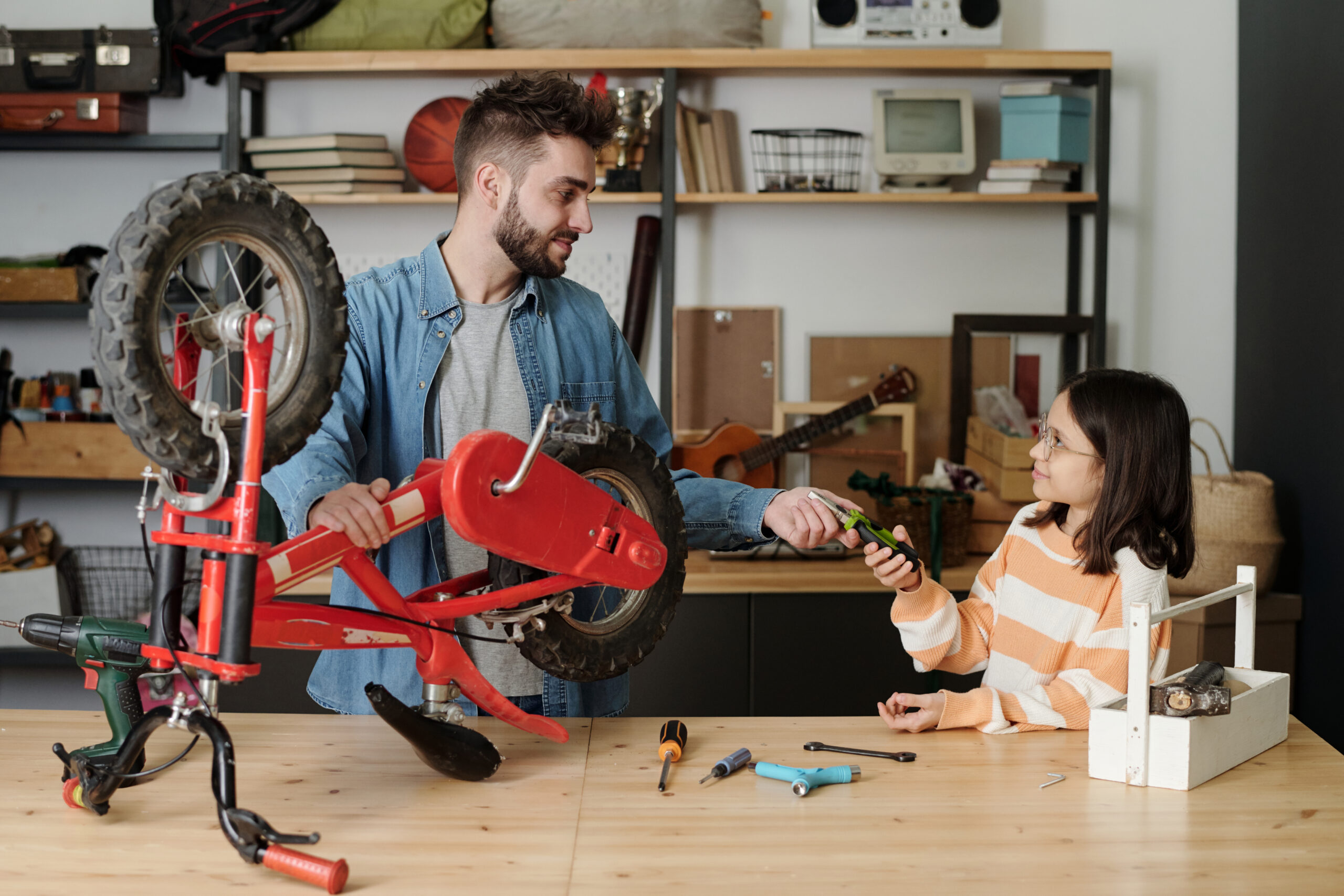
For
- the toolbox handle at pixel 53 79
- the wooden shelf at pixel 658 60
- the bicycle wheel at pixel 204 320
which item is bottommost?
the bicycle wheel at pixel 204 320

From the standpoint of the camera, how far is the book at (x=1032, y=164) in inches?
118

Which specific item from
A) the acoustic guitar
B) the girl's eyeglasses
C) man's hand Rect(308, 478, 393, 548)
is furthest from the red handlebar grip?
the acoustic guitar

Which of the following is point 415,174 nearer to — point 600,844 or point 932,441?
point 932,441

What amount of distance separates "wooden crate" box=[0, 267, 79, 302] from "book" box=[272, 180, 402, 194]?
2.19 ft

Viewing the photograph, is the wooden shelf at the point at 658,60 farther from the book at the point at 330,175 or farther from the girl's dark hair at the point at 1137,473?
the girl's dark hair at the point at 1137,473

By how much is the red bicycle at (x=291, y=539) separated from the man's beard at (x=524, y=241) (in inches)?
15.4

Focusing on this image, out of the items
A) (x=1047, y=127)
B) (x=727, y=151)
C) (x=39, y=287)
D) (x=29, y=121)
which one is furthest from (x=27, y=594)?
(x=1047, y=127)

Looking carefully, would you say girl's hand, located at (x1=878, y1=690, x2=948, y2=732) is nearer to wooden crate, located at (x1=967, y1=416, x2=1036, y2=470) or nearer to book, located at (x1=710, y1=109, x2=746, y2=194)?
wooden crate, located at (x1=967, y1=416, x2=1036, y2=470)

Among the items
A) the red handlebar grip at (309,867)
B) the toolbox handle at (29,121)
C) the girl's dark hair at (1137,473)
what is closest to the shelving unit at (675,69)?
the toolbox handle at (29,121)

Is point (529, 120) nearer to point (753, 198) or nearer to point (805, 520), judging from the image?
point (805, 520)

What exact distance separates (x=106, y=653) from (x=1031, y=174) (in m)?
2.64

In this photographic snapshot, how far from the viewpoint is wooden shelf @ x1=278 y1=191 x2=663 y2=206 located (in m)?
3.00

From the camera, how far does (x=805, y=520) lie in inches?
55.7

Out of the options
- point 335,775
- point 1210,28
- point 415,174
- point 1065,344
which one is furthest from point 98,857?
point 1210,28
